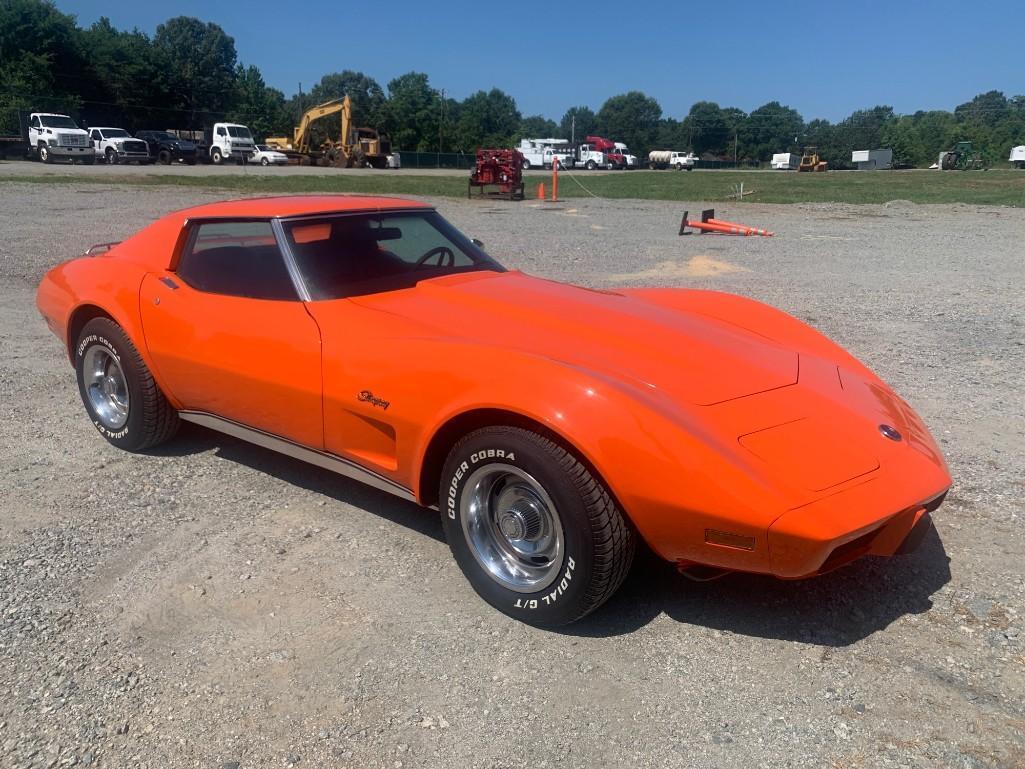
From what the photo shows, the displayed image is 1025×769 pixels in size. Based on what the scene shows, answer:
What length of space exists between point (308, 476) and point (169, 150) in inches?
1784

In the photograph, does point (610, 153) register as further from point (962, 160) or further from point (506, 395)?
point (506, 395)

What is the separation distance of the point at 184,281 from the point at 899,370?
4.74 m

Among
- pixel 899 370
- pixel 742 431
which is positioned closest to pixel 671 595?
pixel 742 431

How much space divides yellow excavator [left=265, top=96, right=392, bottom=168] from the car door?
4170 centimetres

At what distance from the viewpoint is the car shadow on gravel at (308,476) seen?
11.7ft

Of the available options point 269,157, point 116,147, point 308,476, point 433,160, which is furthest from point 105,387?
point 433,160

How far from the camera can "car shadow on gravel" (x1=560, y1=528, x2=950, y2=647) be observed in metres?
2.75

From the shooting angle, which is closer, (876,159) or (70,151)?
(70,151)

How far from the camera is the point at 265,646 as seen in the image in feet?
8.78

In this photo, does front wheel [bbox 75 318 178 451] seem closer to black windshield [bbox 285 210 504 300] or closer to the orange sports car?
the orange sports car

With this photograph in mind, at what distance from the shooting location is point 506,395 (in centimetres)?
265

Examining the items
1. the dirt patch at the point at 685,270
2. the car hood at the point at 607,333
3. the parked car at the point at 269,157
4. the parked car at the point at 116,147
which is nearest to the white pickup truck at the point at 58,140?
the parked car at the point at 116,147

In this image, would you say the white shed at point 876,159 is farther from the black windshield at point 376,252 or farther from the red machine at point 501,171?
the black windshield at point 376,252

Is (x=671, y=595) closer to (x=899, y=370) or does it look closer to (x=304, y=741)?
(x=304, y=741)
